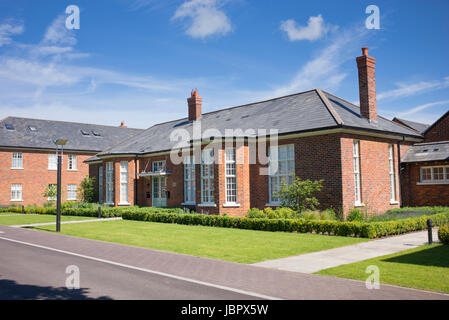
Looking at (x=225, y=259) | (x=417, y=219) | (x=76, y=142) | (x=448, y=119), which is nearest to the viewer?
(x=225, y=259)

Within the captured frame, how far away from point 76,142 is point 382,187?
34.7 meters

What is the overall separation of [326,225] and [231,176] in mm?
7774

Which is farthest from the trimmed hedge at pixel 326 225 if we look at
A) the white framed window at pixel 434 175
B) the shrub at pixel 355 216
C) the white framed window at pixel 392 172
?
the white framed window at pixel 392 172

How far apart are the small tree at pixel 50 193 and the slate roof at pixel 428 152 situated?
29889mm

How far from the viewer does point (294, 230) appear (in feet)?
51.9

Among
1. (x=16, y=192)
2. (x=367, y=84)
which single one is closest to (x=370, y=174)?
(x=367, y=84)

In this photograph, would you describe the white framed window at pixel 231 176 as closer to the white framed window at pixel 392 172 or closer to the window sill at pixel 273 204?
the window sill at pixel 273 204

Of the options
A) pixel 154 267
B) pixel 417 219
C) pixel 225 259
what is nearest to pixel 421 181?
pixel 417 219

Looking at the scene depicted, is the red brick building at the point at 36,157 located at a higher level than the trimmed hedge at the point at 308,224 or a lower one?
higher

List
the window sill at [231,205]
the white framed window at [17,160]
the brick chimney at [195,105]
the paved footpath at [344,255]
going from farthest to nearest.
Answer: the white framed window at [17,160] → the brick chimney at [195,105] → the window sill at [231,205] → the paved footpath at [344,255]

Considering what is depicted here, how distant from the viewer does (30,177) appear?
1577 inches

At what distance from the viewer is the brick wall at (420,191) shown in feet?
67.6

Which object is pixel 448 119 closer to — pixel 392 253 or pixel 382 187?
pixel 382 187
